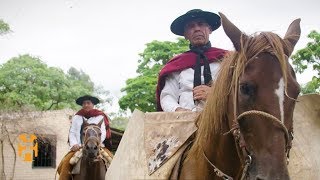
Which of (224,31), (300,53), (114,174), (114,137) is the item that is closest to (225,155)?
(224,31)

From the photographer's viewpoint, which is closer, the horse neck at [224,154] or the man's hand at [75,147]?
the horse neck at [224,154]

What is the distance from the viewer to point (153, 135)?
3719mm

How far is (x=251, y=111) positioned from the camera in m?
2.50

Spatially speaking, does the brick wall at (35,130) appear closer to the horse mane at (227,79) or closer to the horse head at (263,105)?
the horse mane at (227,79)

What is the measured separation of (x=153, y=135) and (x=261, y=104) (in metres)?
1.44

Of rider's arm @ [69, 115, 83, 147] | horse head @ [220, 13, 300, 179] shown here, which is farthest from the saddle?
→ horse head @ [220, 13, 300, 179]

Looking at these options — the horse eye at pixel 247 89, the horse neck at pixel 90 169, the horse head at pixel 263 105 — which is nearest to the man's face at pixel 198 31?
the horse head at pixel 263 105

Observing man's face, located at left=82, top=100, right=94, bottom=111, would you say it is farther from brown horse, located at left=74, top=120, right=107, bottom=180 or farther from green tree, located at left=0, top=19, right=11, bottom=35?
green tree, located at left=0, top=19, right=11, bottom=35

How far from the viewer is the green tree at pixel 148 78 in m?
31.0

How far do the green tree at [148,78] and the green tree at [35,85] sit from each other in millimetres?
8975

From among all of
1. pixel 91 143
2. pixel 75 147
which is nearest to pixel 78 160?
pixel 75 147

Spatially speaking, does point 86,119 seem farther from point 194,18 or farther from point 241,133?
point 241,133

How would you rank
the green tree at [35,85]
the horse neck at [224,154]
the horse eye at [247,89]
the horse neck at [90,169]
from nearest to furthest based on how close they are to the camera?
the horse eye at [247,89] → the horse neck at [224,154] → the horse neck at [90,169] → the green tree at [35,85]

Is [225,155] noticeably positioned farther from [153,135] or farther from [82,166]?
[82,166]
